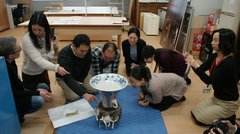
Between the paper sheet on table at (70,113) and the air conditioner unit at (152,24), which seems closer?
the paper sheet on table at (70,113)

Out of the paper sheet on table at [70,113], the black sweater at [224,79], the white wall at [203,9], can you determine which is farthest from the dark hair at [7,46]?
the white wall at [203,9]

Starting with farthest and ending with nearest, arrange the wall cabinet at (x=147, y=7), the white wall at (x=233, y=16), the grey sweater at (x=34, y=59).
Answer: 1. the wall cabinet at (x=147, y=7)
2. the white wall at (x=233, y=16)
3. the grey sweater at (x=34, y=59)

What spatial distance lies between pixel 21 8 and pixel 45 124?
5330 millimetres

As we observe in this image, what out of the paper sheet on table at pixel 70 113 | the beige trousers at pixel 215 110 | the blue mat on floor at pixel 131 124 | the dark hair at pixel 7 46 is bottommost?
the blue mat on floor at pixel 131 124

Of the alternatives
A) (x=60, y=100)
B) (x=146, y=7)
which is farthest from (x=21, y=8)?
(x=60, y=100)

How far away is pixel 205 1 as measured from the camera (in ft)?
11.7

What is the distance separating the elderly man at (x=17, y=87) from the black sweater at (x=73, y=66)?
251 millimetres

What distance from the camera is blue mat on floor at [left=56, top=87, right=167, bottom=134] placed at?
72.5 inches

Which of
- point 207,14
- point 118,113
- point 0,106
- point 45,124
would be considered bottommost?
point 45,124

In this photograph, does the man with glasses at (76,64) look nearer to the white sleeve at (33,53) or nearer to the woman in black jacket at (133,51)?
the white sleeve at (33,53)

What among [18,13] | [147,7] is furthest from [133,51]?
[18,13]

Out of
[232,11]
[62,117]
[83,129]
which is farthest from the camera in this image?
[232,11]

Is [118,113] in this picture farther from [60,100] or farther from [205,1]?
[205,1]

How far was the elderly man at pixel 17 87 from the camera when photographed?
1.58 m
